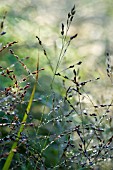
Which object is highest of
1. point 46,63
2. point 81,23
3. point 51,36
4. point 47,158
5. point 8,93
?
point 81,23

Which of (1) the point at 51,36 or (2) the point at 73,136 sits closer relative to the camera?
(2) the point at 73,136

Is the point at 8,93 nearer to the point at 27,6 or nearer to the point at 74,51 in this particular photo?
the point at 74,51

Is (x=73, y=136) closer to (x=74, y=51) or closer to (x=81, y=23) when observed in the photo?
(x=74, y=51)

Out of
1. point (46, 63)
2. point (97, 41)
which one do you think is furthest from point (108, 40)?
point (46, 63)

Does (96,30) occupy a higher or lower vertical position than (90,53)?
higher

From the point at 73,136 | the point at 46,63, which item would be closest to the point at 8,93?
the point at 73,136

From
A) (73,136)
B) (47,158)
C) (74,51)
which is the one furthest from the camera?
(74,51)

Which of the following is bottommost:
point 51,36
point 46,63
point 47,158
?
point 47,158

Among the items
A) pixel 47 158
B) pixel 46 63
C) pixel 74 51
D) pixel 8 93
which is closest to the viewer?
pixel 8 93

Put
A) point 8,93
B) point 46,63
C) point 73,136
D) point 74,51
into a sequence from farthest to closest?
point 74,51 < point 46,63 < point 73,136 < point 8,93
